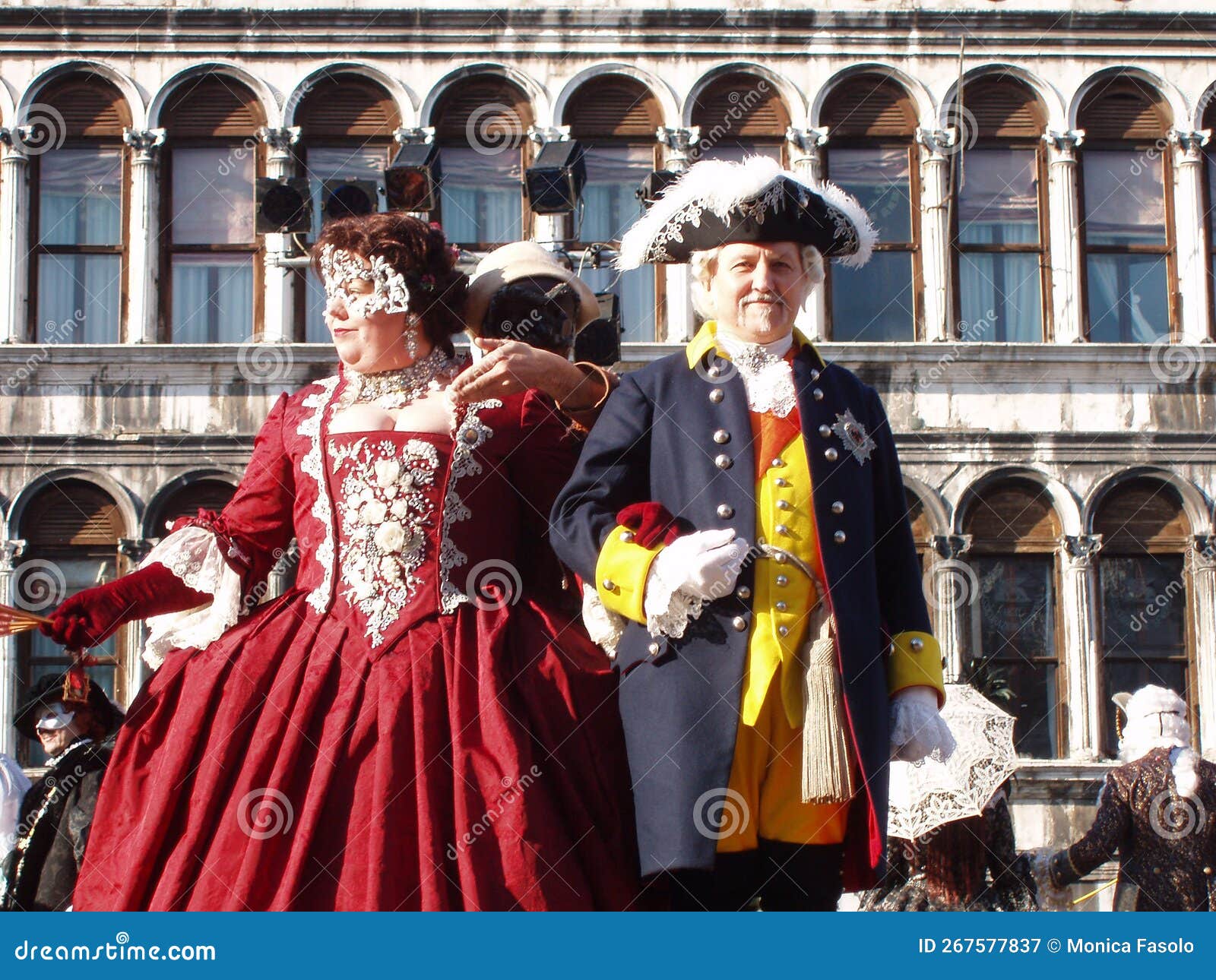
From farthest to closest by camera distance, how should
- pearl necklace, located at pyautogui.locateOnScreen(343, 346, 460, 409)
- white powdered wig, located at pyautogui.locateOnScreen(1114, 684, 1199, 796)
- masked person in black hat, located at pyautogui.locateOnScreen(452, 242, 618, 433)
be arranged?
white powdered wig, located at pyautogui.locateOnScreen(1114, 684, 1199, 796)
pearl necklace, located at pyautogui.locateOnScreen(343, 346, 460, 409)
masked person in black hat, located at pyautogui.locateOnScreen(452, 242, 618, 433)

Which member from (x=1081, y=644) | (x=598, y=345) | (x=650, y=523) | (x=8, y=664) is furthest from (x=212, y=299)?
(x=650, y=523)

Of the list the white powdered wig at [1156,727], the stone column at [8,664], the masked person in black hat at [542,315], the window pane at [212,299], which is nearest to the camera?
the masked person in black hat at [542,315]

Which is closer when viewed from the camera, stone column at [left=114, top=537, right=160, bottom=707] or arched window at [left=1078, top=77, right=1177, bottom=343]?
stone column at [left=114, top=537, right=160, bottom=707]

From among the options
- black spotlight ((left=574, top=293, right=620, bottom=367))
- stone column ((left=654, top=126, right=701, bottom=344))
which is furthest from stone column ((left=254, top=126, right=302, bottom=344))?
black spotlight ((left=574, top=293, right=620, bottom=367))

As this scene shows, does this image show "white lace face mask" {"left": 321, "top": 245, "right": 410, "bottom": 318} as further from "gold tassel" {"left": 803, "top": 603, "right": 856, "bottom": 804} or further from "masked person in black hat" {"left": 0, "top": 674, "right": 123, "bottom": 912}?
"masked person in black hat" {"left": 0, "top": 674, "right": 123, "bottom": 912}

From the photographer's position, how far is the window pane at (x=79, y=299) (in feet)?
54.2

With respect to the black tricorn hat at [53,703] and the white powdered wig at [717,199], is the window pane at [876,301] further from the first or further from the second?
the white powdered wig at [717,199]

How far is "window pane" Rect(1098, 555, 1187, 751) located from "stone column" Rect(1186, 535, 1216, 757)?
0.11m

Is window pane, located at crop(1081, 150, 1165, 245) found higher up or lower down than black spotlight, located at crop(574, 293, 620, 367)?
higher up

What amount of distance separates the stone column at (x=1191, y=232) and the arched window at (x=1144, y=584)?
155 centimetres

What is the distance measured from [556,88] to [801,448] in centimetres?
1355

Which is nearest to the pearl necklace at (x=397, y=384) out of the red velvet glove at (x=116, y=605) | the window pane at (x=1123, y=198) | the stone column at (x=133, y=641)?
the red velvet glove at (x=116, y=605)

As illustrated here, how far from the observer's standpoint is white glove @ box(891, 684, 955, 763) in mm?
3725

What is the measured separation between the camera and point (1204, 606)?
16.2 metres
